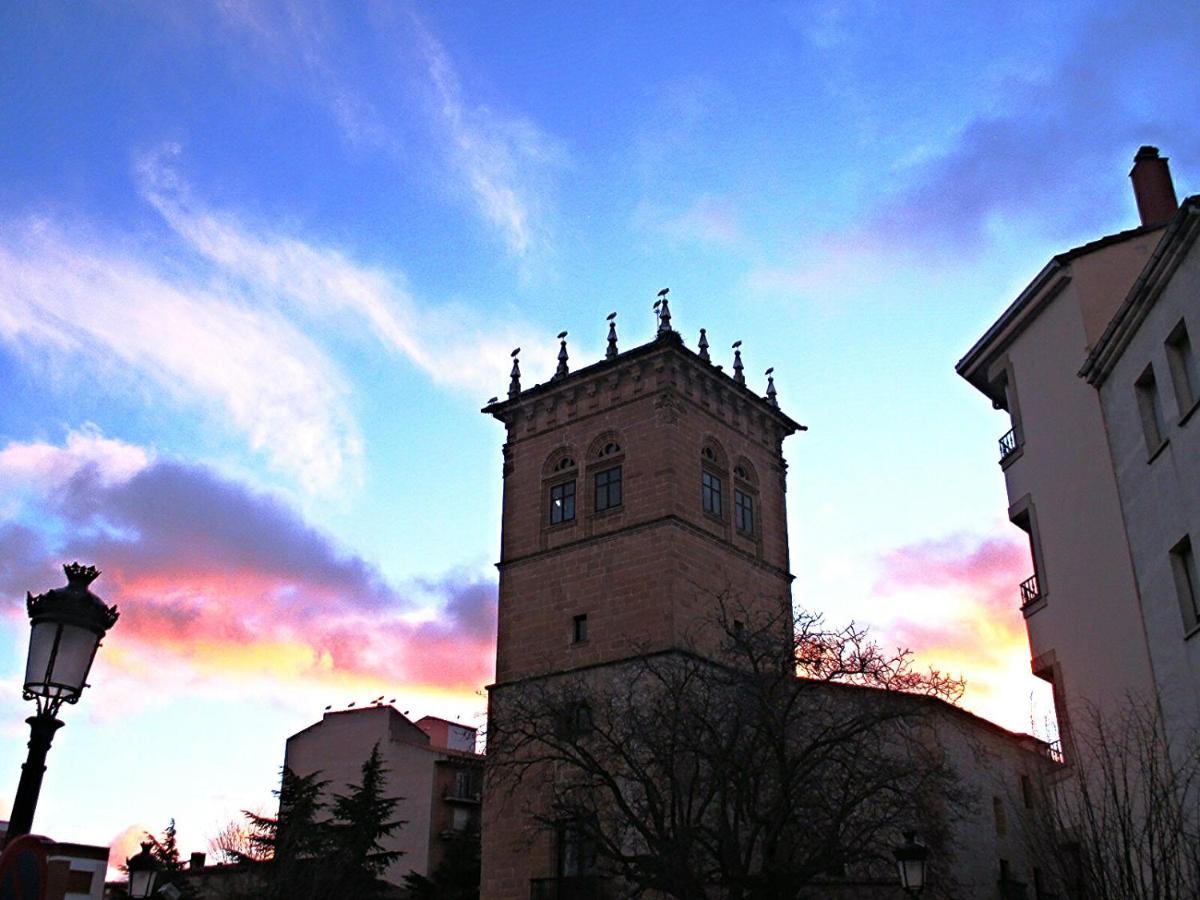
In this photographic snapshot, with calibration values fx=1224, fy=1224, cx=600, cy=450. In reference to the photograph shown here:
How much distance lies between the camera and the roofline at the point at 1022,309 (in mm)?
22828

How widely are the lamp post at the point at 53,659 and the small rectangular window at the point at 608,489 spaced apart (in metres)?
32.1

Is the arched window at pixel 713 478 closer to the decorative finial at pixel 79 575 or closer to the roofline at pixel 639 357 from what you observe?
the roofline at pixel 639 357

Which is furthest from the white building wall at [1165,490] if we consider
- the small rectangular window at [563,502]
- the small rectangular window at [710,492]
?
the small rectangular window at [563,502]

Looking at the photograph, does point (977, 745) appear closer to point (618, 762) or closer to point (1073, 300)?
point (618, 762)

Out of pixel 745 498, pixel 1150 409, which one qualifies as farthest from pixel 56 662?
pixel 745 498

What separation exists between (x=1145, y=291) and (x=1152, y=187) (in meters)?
8.28

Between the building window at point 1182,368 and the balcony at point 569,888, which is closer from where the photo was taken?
the building window at point 1182,368

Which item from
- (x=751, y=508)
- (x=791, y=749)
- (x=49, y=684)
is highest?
(x=751, y=508)

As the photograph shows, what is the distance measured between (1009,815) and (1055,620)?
19.6 meters

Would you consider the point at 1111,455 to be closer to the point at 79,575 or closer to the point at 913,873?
the point at 913,873

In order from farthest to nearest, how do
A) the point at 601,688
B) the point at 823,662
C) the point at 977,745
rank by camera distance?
the point at 977,745 → the point at 601,688 → the point at 823,662

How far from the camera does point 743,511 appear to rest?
4116 cm

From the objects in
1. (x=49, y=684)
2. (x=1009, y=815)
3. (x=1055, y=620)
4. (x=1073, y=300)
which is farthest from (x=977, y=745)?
(x=49, y=684)

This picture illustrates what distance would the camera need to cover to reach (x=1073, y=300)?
22.6 metres
